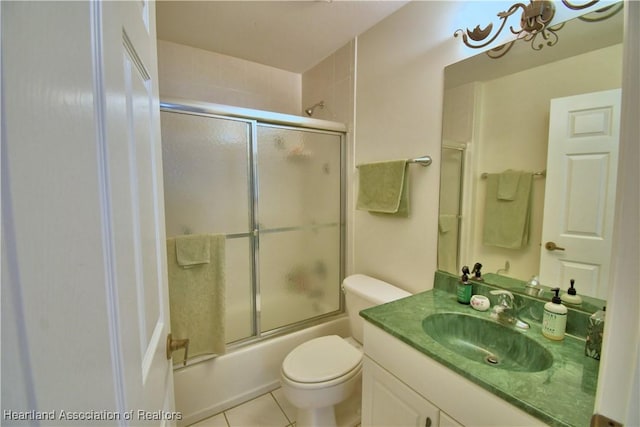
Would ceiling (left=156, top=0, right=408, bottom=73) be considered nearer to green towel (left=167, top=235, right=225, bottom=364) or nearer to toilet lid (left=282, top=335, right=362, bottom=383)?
green towel (left=167, top=235, right=225, bottom=364)

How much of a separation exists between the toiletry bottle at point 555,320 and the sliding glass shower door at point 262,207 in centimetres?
137

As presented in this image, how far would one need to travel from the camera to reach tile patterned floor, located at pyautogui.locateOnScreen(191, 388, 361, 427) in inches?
62.6

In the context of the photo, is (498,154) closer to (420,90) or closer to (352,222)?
(420,90)

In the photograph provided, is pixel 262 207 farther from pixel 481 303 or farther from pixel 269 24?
pixel 481 303

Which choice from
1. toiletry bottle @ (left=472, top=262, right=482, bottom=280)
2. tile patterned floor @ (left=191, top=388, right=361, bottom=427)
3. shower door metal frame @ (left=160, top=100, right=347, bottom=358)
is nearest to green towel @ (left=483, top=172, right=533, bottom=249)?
toiletry bottle @ (left=472, top=262, right=482, bottom=280)

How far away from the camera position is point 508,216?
1.17 meters

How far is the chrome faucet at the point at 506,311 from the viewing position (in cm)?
106

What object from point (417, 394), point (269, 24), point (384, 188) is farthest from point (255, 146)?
point (417, 394)

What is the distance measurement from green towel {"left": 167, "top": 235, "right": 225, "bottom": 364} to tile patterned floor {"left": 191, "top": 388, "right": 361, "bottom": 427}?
16.0 inches

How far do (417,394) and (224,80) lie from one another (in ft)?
7.65

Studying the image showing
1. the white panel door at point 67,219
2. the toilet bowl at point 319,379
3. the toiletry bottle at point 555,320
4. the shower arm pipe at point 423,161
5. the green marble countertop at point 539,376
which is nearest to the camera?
the white panel door at point 67,219

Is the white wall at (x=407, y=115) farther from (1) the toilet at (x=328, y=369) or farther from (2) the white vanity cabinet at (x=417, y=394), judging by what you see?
(2) the white vanity cabinet at (x=417, y=394)

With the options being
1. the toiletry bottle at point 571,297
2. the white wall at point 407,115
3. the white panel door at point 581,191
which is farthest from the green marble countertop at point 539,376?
the white wall at point 407,115

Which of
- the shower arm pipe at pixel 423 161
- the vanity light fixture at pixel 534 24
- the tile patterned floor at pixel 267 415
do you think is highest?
Result: the vanity light fixture at pixel 534 24
